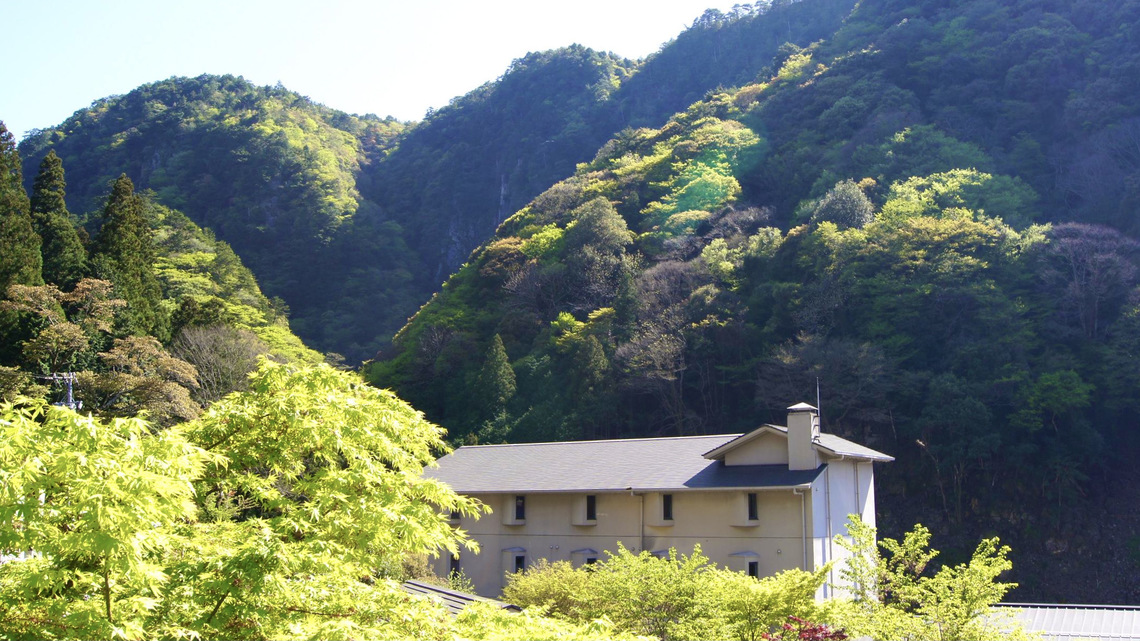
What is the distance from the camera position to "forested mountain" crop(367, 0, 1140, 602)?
37062 millimetres

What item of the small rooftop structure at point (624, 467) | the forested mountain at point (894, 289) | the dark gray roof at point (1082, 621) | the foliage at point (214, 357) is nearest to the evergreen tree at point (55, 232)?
the foliage at point (214, 357)

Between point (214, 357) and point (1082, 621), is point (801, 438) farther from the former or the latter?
point (214, 357)

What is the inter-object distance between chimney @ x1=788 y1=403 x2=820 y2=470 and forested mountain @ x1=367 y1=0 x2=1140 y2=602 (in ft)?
41.8

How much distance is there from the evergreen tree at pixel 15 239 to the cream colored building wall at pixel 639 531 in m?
18.0

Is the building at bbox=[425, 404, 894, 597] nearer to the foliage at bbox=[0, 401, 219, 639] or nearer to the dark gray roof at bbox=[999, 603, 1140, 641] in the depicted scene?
the dark gray roof at bbox=[999, 603, 1140, 641]

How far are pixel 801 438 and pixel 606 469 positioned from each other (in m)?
6.43

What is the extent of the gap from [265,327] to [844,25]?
164 ft

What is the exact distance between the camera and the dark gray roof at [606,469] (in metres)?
26.9

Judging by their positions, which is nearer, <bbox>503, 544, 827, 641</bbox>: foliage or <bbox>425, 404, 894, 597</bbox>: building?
<bbox>503, 544, 827, 641</bbox>: foliage

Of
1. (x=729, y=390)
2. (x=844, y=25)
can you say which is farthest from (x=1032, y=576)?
(x=844, y=25)

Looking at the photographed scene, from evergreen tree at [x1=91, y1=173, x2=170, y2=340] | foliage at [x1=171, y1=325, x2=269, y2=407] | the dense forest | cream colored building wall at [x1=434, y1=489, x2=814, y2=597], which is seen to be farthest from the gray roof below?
evergreen tree at [x1=91, y1=173, x2=170, y2=340]

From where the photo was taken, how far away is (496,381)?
154ft

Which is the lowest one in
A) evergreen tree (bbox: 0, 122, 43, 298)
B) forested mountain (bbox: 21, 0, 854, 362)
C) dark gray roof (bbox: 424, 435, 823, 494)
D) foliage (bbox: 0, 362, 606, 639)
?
foliage (bbox: 0, 362, 606, 639)

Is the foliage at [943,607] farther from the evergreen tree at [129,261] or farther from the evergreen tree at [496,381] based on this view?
the evergreen tree at [496,381]
